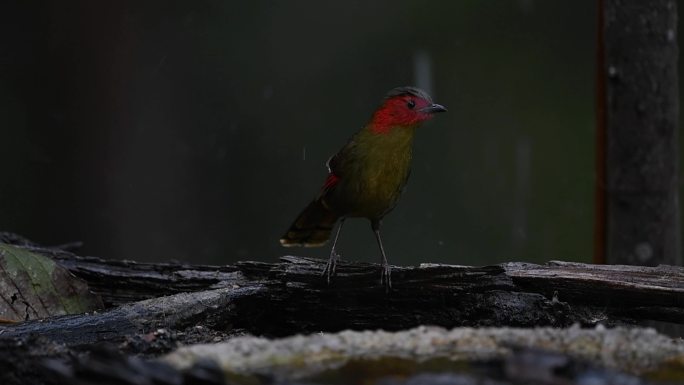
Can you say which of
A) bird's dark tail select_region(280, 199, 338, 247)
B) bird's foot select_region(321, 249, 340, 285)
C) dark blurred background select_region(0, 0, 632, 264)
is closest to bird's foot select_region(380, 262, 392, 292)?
bird's foot select_region(321, 249, 340, 285)

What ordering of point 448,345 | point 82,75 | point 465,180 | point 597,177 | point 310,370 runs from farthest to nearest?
point 465,180
point 82,75
point 597,177
point 448,345
point 310,370

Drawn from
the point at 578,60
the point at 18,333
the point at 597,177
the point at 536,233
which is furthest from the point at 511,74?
the point at 18,333

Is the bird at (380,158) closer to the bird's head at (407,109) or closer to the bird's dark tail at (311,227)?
the bird's head at (407,109)

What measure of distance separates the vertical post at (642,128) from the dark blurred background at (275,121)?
221cm

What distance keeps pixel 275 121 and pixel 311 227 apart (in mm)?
2521

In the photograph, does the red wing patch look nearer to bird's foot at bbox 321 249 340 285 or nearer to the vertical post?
bird's foot at bbox 321 249 340 285

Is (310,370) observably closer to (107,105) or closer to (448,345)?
(448,345)

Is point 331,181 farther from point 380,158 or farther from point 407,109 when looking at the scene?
point 407,109

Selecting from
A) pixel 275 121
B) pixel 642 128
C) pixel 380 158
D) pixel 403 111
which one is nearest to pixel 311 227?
pixel 380 158

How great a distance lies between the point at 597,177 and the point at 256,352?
3.31m

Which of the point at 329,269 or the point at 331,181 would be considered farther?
the point at 331,181

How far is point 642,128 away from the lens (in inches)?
213

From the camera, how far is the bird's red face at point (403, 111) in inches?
184

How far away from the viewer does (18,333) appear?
146 inches
